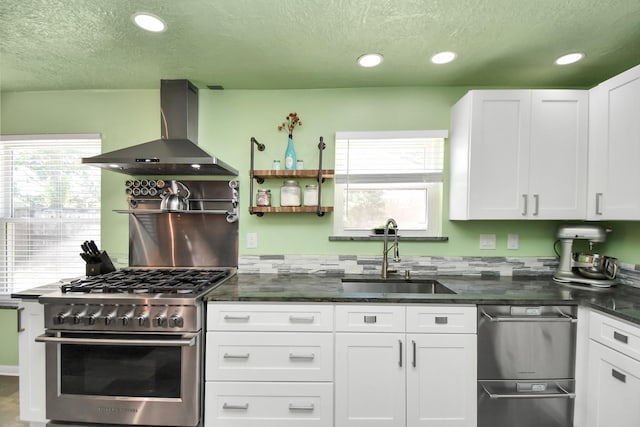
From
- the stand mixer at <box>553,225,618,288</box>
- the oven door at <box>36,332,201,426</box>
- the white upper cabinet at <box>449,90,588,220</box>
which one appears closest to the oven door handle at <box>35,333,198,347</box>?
the oven door at <box>36,332,201,426</box>

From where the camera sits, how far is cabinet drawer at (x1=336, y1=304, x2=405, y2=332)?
1452mm

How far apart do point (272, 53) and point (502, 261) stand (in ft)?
7.46

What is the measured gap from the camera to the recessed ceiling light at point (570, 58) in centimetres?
164

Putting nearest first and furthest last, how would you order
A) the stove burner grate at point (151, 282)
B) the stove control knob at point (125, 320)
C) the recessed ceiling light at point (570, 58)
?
the stove control knob at point (125, 320), the stove burner grate at point (151, 282), the recessed ceiling light at point (570, 58)

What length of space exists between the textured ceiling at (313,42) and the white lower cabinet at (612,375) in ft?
5.11

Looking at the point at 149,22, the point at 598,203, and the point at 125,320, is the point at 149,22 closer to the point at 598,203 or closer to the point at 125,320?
the point at 125,320

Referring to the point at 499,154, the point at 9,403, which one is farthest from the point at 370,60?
the point at 9,403

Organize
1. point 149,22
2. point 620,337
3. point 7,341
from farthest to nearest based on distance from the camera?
point 7,341
point 149,22
point 620,337

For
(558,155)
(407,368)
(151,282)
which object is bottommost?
(407,368)

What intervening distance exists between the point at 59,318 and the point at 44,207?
57.2 inches

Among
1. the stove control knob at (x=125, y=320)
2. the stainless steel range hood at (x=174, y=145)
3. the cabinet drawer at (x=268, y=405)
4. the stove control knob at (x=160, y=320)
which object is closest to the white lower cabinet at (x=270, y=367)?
the cabinet drawer at (x=268, y=405)

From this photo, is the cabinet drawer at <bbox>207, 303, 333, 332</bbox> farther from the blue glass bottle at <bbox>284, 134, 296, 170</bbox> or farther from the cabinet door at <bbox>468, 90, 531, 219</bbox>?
the cabinet door at <bbox>468, 90, 531, 219</bbox>

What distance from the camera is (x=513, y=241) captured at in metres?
2.05

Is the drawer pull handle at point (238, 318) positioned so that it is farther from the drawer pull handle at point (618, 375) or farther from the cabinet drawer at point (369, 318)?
the drawer pull handle at point (618, 375)
